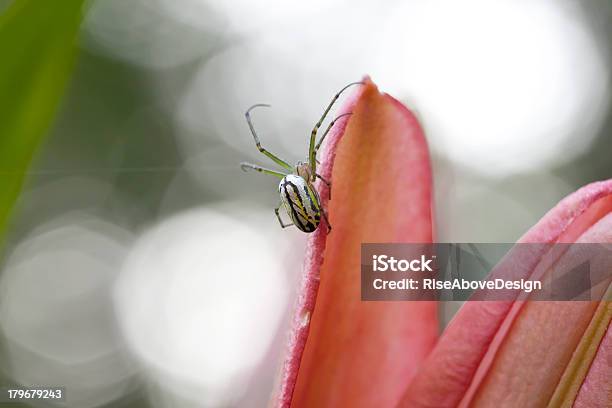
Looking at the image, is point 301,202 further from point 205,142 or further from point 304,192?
point 205,142

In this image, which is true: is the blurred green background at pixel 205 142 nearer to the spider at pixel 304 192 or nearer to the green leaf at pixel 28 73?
the spider at pixel 304 192

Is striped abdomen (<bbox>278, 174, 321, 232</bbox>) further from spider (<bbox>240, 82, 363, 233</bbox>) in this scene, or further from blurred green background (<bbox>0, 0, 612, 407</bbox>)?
blurred green background (<bbox>0, 0, 612, 407</bbox>)

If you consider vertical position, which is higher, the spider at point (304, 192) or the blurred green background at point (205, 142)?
the blurred green background at point (205, 142)

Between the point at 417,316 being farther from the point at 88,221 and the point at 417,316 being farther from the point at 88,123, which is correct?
the point at 88,221

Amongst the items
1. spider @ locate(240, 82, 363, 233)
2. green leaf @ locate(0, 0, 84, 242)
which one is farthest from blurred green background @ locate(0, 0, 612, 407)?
green leaf @ locate(0, 0, 84, 242)

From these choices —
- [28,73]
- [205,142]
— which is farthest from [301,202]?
[205,142]

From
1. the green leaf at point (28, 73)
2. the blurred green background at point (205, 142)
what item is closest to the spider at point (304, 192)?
the green leaf at point (28, 73)

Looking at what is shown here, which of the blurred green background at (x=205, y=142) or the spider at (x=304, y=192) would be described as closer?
the spider at (x=304, y=192)
